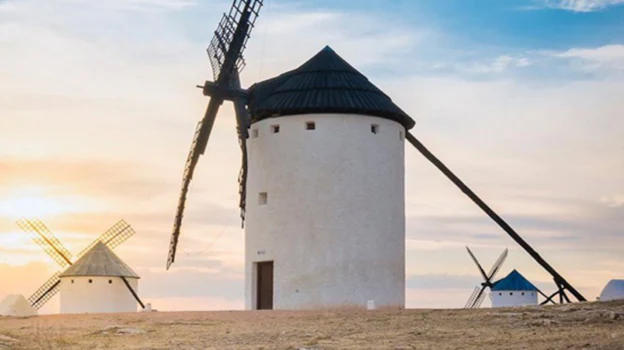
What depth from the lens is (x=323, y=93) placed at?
30.7 meters

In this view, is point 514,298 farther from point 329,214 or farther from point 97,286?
point 329,214

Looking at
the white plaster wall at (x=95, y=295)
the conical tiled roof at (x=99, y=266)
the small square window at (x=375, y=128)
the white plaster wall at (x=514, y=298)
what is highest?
the small square window at (x=375, y=128)

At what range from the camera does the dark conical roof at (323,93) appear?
3023cm

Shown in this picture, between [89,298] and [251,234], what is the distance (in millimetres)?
24602

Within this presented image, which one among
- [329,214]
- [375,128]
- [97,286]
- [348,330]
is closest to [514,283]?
[97,286]

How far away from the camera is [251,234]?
3123cm

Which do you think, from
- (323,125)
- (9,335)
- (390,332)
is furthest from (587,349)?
(323,125)

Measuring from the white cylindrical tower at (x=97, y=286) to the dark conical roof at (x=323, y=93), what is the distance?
24.3 metres

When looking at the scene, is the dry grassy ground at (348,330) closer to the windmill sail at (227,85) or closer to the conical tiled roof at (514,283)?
the windmill sail at (227,85)

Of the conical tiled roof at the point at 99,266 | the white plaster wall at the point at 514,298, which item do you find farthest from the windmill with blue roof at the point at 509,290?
the conical tiled roof at the point at 99,266

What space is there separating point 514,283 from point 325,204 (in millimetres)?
46071

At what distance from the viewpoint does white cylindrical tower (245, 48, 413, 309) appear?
29.8 meters

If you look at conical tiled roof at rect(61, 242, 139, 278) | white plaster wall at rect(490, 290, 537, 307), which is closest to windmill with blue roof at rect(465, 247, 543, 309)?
white plaster wall at rect(490, 290, 537, 307)

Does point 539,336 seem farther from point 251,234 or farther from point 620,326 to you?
point 251,234
